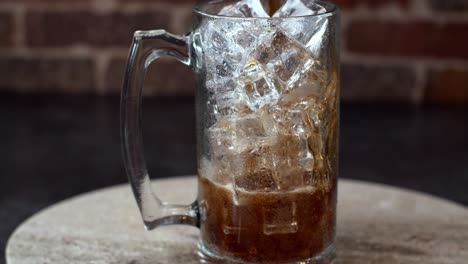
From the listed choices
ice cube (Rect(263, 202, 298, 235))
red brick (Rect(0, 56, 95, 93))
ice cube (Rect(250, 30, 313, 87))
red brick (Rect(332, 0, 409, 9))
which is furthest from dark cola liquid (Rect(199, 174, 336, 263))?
→ red brick (Rect(0, 56, 95, 93))

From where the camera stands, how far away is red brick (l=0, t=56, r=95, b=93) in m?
1.94

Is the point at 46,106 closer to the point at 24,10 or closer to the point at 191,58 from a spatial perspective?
the point at 24,10

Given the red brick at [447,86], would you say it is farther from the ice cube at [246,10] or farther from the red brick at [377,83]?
the ice cube at [246,10]

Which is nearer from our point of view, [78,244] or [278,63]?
[278,63]

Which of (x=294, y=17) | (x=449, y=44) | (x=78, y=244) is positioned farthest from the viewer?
(x=449, y=44)

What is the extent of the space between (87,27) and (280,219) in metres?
1.21

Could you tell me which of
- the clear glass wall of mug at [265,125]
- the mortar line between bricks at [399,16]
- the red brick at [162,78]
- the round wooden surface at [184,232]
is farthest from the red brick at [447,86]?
the clear glass wall of mug at [265,125]

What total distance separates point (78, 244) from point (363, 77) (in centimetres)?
110

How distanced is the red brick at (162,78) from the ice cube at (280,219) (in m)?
1.13

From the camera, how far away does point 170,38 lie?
0.83 meters

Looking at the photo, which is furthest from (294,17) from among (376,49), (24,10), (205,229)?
(24,10)

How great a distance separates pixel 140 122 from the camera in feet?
2.85

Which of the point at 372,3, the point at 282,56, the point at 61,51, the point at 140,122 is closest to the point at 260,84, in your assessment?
the point at 282,56

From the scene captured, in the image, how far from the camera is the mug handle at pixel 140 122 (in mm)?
A: 837
